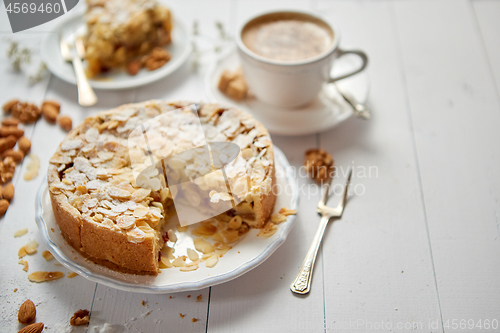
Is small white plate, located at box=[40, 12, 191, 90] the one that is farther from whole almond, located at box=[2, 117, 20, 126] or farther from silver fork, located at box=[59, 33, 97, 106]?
whole almond, located at box=[2, 117, 20, 126]

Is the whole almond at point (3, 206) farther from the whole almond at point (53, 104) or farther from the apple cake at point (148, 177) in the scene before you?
the whole almond at point (53, 104)

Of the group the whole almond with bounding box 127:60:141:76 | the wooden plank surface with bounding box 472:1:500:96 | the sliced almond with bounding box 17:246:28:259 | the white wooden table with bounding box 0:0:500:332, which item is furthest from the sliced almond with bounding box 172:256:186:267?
the wooden plank surface with bounding box 472:1:500:96

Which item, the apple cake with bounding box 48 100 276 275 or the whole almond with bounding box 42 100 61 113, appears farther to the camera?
the whole almond with bounding box 42 100 61 113

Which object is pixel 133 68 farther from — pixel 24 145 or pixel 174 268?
pixel 174 268

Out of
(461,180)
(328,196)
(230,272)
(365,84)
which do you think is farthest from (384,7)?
(230,272)

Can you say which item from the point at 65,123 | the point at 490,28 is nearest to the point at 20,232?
the point at 65,123

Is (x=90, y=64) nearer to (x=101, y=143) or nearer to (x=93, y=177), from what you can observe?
(x=101, y=143)
